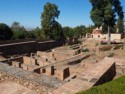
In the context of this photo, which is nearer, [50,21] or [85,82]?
[85,82]

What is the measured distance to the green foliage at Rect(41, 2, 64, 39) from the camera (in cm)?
3391

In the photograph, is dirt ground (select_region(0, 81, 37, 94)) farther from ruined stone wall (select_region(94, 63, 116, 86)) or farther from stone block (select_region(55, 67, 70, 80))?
stone block (select_region(55, 67, 70, 80))

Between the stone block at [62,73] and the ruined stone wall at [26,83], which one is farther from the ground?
the ruined stone wall at [26,83]

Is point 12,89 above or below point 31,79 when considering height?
below

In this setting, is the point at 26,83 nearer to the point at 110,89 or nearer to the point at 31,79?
the point at 31,79


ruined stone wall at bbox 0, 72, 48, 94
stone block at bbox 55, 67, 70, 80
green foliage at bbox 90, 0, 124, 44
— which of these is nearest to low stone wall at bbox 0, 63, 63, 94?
ruined stone wall at bbox 0, 72, 48, 94

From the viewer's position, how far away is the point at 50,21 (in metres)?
34.2

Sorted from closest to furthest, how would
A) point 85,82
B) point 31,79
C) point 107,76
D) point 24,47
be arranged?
point 85,82
point 31,79
point 107,76
point 24,47

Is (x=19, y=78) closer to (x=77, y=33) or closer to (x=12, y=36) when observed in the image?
(x=12, y=36)

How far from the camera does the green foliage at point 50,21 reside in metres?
33.9

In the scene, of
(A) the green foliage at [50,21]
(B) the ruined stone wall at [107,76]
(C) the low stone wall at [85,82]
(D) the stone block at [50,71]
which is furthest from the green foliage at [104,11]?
(C) the low stone wall at [85,82]

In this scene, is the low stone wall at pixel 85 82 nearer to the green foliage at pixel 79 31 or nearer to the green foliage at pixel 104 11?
the green foliage at pixel 104 11

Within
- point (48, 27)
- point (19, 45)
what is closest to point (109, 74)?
point (19, 45)

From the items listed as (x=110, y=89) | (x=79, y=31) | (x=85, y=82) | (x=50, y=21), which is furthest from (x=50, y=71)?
(x=79, y=31)
